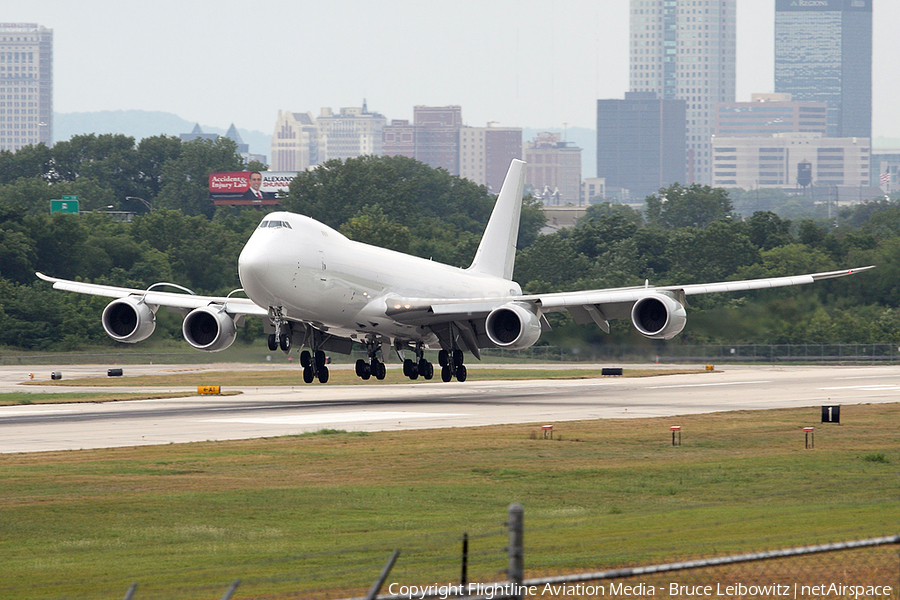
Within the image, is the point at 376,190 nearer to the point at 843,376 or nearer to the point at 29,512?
the point at 843,376

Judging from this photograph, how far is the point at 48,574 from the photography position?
56.9 ft

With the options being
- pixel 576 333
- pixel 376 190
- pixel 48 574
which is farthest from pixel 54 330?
pixel 48 574

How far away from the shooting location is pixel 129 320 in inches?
2025

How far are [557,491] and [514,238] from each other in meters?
39.5

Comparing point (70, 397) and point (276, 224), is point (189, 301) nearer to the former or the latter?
point (70, 397)

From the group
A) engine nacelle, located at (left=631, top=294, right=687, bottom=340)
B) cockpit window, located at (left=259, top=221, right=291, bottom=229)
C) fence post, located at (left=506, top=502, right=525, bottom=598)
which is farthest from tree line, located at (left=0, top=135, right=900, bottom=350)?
fence post, located at (left=506, top=502, right=525, bottom=598)

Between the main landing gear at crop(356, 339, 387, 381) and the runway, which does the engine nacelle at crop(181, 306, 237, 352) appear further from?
the main landing gear at crop(356, 339, 387, 381)

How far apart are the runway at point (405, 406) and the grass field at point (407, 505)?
4061 mm

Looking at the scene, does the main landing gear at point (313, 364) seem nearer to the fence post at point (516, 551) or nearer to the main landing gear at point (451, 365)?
the main landing gear at point (451, 365)

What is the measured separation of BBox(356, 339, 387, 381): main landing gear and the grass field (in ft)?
44.1

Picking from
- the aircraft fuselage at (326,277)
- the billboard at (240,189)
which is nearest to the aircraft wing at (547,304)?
the aircraft fuselage at (326,277)

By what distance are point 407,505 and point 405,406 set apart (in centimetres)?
2582

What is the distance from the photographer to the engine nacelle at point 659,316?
4728cm

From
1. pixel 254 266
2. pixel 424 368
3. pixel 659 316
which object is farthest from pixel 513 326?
pixel 254 266
